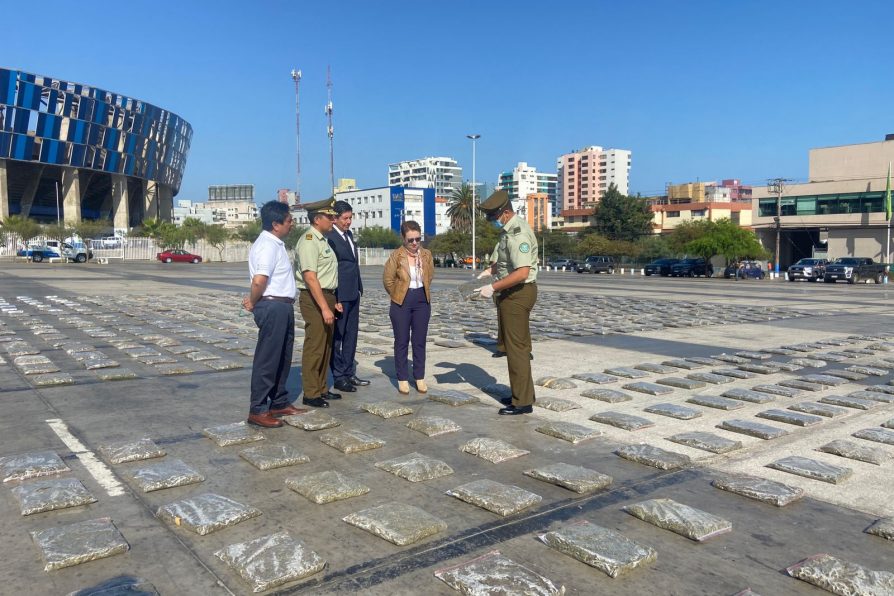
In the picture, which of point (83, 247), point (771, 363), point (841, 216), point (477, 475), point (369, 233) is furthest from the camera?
point (369, 233)

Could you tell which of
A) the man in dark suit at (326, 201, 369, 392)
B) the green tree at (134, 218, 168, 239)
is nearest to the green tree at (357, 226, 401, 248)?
the green tree at (134, 218, 168, 239)

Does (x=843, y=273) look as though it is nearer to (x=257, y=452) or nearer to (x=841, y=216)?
(x=841, y=216)

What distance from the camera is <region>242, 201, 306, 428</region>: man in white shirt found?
16.9 feet

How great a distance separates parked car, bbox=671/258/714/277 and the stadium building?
201 feet

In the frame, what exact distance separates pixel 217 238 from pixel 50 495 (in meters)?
71.1

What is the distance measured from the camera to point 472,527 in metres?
3.27

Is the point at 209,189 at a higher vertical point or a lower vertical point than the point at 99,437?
higher

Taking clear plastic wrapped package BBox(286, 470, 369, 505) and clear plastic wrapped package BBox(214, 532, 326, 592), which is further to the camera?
clear plastic wrapped package BBox(286, 470, 369, 505)

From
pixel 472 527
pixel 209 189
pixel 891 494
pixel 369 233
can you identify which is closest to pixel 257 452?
pixel 472 527

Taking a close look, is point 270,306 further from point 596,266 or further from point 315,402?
point 596,266

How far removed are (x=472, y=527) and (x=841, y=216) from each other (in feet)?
197

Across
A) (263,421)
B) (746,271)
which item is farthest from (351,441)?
(746,271)

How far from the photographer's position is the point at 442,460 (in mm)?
4328

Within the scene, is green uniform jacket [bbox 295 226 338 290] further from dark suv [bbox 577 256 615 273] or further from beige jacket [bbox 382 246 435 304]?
dark suv [bbox 577 256 615 273]
